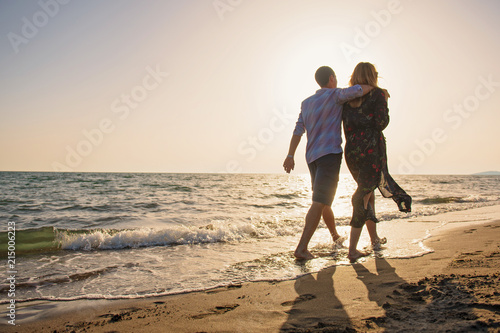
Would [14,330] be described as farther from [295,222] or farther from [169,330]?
[295,222]

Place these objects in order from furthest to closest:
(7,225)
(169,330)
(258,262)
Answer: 1. (7,225)
2. (258,262)
3. (169,330)

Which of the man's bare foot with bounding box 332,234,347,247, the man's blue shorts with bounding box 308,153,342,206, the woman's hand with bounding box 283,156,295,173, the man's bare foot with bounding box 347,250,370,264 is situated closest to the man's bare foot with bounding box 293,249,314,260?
the man's bare foot with bounding box 347,250,370,264

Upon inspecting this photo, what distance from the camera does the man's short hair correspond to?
3.57 metres

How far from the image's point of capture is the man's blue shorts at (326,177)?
135 inches

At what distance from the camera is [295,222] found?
6.89 meters

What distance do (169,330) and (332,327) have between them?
92 cm

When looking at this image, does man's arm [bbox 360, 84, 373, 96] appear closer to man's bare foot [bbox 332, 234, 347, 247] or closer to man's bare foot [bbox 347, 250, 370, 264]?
man's bare foot [bbox 347, 250, 370, 264]

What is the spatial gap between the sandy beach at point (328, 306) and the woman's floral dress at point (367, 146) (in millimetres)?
602

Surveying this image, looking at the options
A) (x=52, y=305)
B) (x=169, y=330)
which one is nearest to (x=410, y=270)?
(x=169, y=330)

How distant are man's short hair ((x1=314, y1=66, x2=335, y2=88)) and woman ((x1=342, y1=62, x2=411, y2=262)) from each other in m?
0.33

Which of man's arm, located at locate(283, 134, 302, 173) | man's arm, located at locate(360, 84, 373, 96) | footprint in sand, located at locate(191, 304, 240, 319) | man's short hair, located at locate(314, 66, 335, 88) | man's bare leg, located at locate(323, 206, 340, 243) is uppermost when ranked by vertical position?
man's short hair, located at locate(314, 66, 335, 88)

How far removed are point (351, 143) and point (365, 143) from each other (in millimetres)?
149

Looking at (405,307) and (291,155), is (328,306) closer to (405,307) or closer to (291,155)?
(405,307)

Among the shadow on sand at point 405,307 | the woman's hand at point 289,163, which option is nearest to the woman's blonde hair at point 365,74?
the woman's hand at point 289,163
